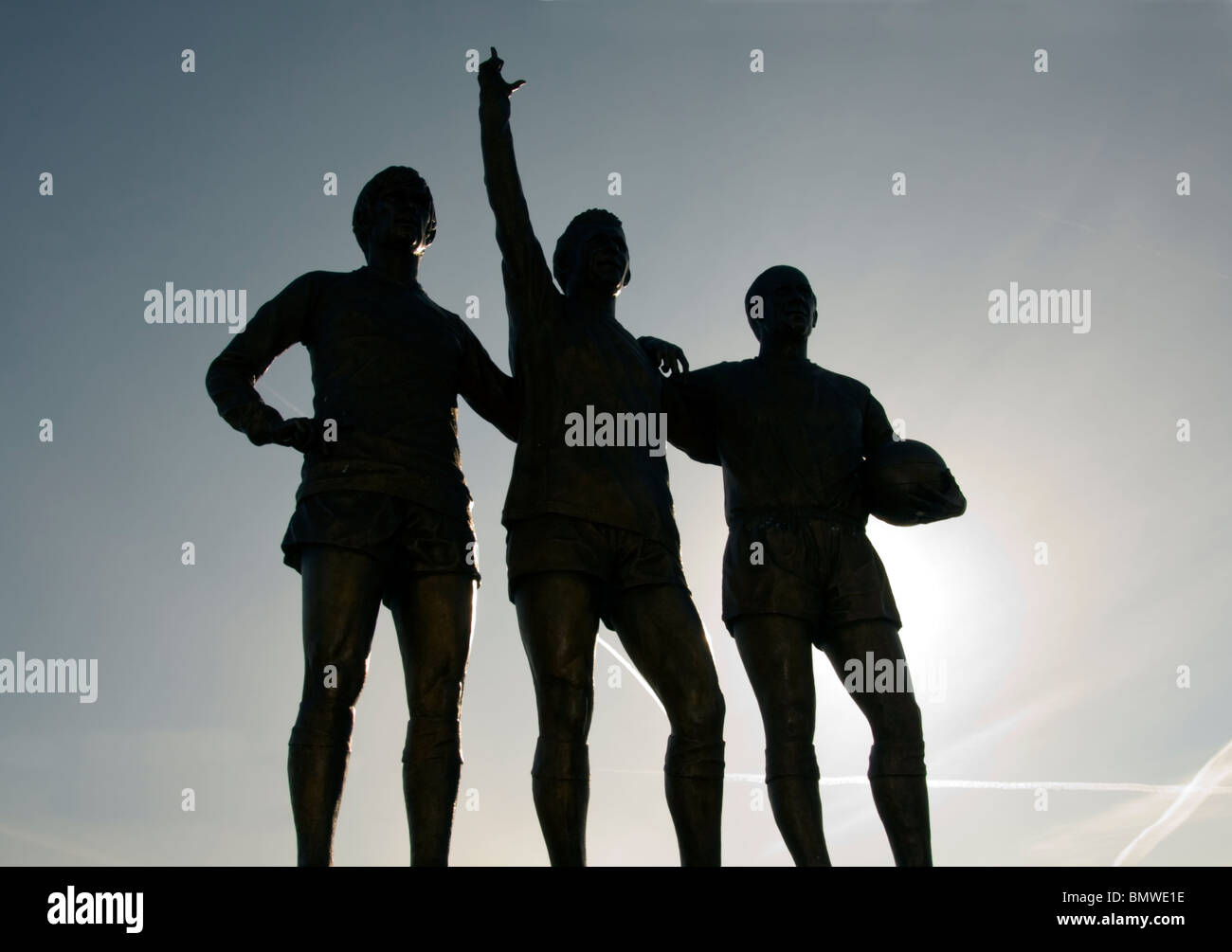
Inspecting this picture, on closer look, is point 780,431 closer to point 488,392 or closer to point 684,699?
point 488,392

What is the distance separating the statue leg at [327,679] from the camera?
7512mm

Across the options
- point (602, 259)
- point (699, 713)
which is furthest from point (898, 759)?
point (602, 259)

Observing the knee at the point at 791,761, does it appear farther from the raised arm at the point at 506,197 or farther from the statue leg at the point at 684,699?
the raised arm at the point at 506,197

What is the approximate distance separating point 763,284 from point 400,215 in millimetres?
2301

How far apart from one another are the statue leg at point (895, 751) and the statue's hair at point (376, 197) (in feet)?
11.1

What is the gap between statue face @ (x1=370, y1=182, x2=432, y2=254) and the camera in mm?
8984

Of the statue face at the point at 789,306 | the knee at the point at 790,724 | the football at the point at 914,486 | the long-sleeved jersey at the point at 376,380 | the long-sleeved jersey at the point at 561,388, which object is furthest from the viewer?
the statue face at the point at 789,306

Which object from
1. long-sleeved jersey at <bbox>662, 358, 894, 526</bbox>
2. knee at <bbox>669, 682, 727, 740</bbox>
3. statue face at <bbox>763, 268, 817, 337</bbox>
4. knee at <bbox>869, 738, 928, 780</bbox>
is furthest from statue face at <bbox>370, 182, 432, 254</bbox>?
knee at <bbox>869, 738, 928, 780</bbox>

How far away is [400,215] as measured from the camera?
8984mm

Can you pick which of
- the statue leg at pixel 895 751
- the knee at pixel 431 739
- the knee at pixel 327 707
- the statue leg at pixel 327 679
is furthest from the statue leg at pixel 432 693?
the statue leg at pixel 895 751

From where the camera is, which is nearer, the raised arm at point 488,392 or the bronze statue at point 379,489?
the bronze statue at point 379,489

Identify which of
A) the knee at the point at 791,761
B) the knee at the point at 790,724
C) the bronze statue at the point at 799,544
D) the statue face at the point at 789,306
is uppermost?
the statue face at the point at 789,306
